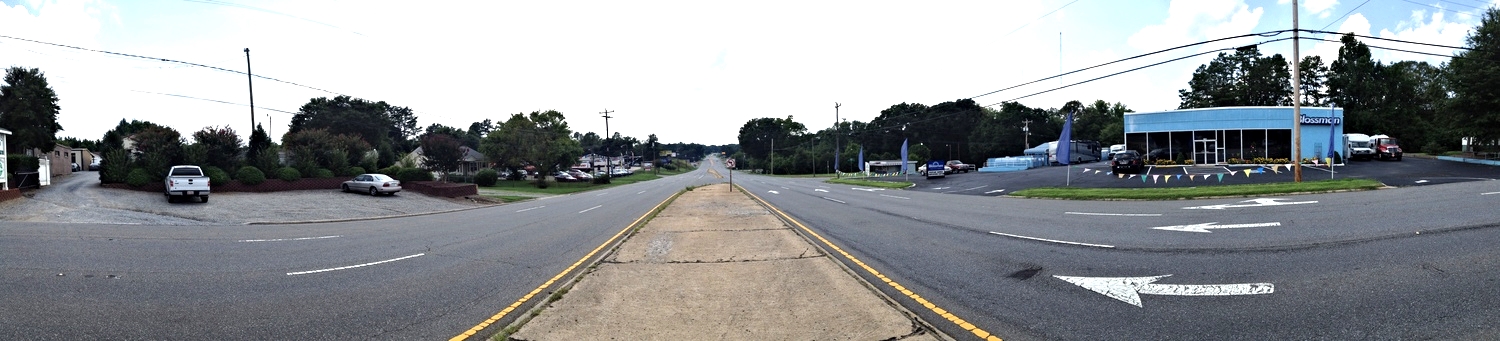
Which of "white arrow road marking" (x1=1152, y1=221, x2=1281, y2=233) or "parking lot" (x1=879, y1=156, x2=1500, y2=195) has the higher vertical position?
"parking lot" (x1=879, y1=156, x2=1500, y2=195)

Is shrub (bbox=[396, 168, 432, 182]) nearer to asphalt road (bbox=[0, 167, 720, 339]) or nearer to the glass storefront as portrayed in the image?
asphalt road (bbox=[0, 167, 720, 339])

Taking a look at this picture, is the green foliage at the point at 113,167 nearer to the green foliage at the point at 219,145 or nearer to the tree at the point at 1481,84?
the green foliage at the point at 219,145

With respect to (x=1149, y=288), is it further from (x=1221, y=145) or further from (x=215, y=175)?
(x=1221, y=145)

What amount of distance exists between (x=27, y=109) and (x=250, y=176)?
29505 mm

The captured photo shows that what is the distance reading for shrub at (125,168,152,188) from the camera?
2531 cm

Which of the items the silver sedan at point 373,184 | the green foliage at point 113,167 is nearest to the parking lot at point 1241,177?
the silver sedan at point 373,184

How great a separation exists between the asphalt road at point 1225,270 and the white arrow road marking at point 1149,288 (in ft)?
0.12

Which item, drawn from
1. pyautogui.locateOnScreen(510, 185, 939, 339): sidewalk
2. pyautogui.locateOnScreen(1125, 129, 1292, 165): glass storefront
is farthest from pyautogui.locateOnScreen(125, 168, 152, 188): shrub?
pyautogui.locateOnScreen(1125, 129, 1292, 165): glass storefront

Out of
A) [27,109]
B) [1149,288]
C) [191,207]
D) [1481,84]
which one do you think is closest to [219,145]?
[191,207]

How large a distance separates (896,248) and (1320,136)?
44.6 meters

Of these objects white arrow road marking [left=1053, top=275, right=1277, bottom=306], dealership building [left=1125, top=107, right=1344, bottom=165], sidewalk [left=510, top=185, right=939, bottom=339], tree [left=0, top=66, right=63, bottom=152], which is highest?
tree [left=0, top=66, right=63, bottom=152]

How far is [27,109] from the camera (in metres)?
42.4

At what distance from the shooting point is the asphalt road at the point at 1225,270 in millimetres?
5160

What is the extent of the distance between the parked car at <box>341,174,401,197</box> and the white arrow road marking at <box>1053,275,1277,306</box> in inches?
1341
